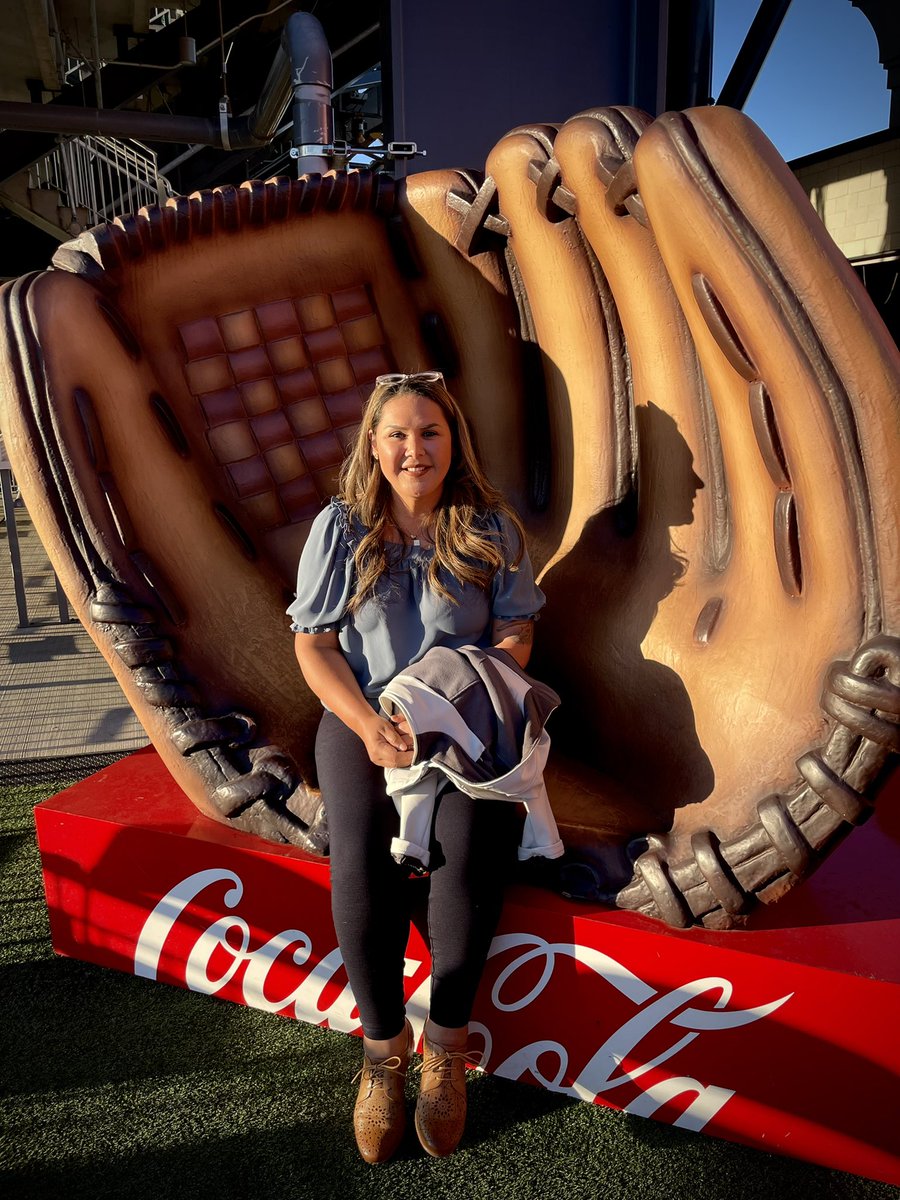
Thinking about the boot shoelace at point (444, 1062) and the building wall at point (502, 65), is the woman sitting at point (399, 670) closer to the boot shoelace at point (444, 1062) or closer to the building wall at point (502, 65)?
the boot shoelace at point (444, 1062)

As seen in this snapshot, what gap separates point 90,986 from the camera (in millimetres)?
1577

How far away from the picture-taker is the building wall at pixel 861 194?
556 cm

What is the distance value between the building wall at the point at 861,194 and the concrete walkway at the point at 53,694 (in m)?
4.94

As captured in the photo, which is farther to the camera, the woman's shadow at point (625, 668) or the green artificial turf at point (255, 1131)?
the woman's shadow at point (625, 668)

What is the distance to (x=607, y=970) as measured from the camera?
1295mm

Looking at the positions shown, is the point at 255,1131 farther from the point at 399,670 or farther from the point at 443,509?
the point at 443,509

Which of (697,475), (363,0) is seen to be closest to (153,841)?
(697,475)

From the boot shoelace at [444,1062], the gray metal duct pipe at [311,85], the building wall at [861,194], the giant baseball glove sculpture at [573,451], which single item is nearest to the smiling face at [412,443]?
the giant baseball glove sculpture at [573,451]

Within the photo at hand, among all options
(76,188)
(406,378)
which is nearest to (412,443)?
(406,378)

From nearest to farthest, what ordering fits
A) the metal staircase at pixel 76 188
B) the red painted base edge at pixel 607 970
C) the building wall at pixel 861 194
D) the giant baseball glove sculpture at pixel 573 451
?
1. the giant baseball glove sculpture at pixel 573 451
2. the red painted base edge at pixel 607 970
3. the building wall at pixel 861 194
4. the metal staircase at pixel 76 188

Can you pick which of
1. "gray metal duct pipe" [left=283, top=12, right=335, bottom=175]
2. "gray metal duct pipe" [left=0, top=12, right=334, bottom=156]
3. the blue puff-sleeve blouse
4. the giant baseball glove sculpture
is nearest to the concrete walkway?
the giant baseball glove sculpture

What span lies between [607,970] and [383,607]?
0.62 metres

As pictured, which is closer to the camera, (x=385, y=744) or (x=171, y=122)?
(x=385, y=744)

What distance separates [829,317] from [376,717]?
2.59 feet
